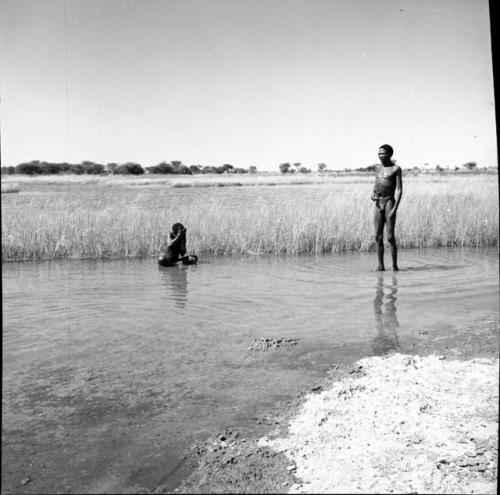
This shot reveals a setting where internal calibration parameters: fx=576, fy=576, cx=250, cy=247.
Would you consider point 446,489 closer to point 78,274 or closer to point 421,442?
point 421,442

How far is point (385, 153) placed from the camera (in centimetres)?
872

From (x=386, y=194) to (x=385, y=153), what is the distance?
0.63 meters

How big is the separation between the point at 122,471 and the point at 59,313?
3.75 metres

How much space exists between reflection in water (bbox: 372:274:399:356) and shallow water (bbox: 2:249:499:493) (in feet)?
0.06

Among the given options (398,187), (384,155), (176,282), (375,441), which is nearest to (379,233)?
(398,187)

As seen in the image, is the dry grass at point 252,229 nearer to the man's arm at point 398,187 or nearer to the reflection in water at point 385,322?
the man's arm at point 398,187

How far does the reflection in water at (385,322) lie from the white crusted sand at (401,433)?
25.9 inches

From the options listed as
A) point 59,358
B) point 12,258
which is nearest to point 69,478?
point 59,358

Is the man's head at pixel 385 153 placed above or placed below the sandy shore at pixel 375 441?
above

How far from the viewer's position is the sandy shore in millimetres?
2822

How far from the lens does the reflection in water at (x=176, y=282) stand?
718cm

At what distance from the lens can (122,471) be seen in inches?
117

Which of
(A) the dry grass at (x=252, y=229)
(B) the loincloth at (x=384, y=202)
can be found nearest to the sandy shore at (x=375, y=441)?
(B) the loincloth at (x=384, y=202)

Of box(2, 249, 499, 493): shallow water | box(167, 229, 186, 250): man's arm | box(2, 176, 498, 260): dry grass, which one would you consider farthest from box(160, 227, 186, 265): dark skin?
box(2, 176, 498, 260): dry grass
